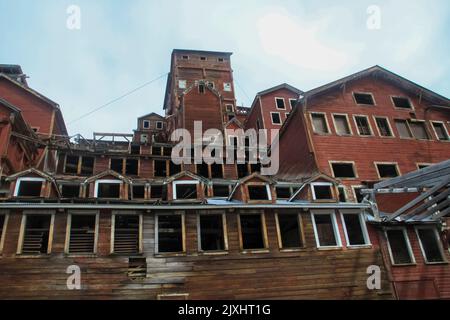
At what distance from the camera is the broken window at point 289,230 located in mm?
19141

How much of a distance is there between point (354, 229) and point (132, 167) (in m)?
20.3

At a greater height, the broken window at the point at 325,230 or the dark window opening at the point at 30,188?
the dark window opening at the point at 30,188

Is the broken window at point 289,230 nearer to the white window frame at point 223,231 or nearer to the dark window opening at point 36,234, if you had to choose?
the white window frame at point 223,231

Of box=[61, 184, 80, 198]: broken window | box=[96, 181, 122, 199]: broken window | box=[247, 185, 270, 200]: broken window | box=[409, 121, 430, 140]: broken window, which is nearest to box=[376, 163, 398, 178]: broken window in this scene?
box=[409, 121, 430, 140]: broken window

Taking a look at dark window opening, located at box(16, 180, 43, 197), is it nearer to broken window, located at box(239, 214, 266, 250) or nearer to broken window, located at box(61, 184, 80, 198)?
broken window, located at box(61, 184, 80, 198)

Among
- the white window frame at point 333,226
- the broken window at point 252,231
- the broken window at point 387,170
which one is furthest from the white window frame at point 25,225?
the broken window at point 387,170

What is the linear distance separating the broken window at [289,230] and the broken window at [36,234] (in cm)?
1212

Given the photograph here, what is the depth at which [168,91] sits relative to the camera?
194ft

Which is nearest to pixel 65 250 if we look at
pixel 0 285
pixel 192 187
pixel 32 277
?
pixel 32 277

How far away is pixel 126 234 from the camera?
17156 millimetres

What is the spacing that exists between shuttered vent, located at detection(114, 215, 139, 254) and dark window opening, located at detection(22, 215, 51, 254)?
325 centimetres
